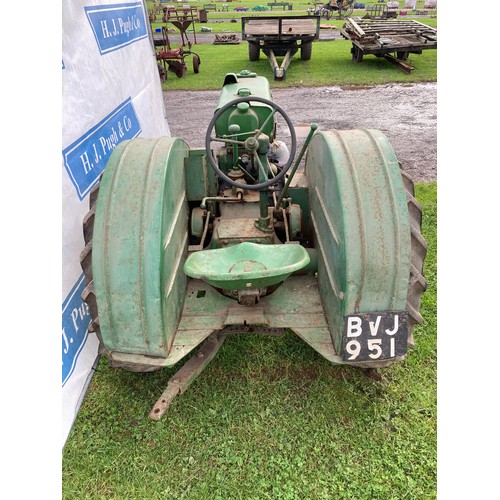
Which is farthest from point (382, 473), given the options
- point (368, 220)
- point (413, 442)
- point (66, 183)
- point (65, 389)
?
point (66, 183)

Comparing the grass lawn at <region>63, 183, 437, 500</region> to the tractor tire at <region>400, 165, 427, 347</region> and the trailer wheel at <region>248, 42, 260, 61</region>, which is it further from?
the trailer wheel at <region>248, 42, 260, 61</region>

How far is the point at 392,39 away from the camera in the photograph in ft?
35.1

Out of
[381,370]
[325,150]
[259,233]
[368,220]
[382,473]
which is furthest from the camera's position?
[259,233]

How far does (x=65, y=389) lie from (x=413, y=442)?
1956 mm

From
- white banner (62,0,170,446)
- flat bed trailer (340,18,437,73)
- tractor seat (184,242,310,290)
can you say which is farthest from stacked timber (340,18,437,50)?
tractor seat (184,242,310,290)

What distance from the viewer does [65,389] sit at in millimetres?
2311

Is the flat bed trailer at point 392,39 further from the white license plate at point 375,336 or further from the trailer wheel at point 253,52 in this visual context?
the white license plate at point 375,336

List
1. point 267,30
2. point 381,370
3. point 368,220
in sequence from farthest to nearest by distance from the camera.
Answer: point 267,30 → point 381,370 → point 368,220

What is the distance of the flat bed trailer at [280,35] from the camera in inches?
418

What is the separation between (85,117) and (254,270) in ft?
6.64

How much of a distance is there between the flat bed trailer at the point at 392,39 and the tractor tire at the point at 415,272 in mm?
9142

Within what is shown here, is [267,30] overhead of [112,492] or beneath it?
overhead

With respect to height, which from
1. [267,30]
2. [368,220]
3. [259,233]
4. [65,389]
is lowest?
[65,389]

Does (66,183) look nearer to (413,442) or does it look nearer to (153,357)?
(153,357)
